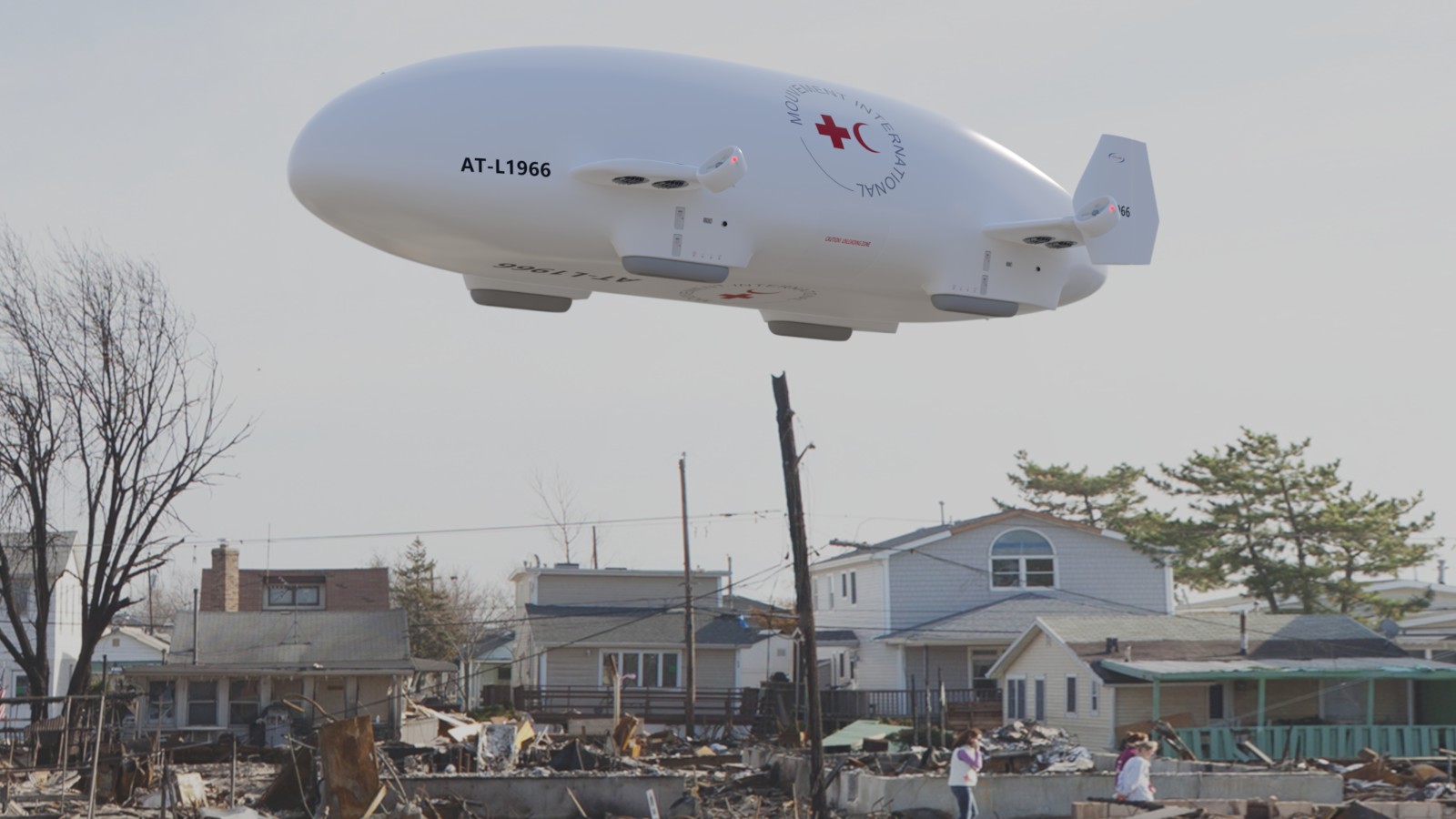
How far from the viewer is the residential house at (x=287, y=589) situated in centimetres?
5681

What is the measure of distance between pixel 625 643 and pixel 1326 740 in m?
25.8

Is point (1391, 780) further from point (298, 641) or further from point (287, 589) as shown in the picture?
point (287, 589)

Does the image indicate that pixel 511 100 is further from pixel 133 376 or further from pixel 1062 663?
pixel 1062 663

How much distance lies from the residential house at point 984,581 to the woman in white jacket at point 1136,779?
28.2 m

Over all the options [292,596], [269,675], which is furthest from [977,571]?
[292,596]

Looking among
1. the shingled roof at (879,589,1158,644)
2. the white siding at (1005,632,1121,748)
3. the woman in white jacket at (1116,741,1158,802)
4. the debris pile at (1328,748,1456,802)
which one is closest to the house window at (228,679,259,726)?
the shingled roof at (879,589,1158,644)

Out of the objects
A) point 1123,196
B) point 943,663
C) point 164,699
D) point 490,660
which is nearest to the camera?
point 1123,196

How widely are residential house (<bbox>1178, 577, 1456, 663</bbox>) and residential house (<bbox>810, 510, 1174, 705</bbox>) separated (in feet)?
13.4

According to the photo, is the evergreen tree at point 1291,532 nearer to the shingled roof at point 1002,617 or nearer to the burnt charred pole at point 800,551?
the shingled roof at point 1002,617

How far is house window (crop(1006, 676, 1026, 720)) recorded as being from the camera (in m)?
42.2

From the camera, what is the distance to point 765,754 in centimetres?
3347

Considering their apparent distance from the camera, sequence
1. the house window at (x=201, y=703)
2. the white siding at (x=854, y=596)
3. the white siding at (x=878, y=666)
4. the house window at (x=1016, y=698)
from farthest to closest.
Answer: the white siding at (x=854, y=596) → the white siding at (x=878, y=666) → the house window at (x=201, y=703) → the house window at (x=1016, y=698)

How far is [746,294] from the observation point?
14.7 m

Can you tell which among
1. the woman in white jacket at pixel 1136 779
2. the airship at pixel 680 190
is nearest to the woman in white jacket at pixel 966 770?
the woman in white jacket at pixel 1136 779
